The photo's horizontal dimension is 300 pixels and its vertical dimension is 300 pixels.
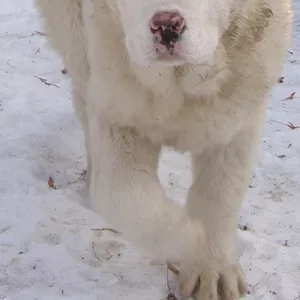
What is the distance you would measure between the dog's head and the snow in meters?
1.22

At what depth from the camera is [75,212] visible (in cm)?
432

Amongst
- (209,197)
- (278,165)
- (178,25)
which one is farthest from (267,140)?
(178,25)

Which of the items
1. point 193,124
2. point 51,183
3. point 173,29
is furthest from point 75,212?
point 173,29

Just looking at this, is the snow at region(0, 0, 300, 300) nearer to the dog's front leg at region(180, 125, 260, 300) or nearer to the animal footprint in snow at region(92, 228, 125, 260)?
the animal footprint in snow at region(92, 228, 125, 260)

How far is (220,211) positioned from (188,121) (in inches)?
22.3

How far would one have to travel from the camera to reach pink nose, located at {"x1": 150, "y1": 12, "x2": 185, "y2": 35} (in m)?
2.66

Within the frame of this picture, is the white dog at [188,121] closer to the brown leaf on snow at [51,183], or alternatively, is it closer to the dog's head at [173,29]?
the dog's head at [173,29]

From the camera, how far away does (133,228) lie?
3.33m

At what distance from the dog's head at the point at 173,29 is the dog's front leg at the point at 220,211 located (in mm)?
742

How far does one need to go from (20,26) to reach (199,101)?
173 inches

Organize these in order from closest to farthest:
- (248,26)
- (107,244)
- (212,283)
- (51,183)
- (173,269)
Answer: (248,26)
(212,283)
(173,269)
(107,244)
(51,183)

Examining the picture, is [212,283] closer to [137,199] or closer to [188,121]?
[137,199]

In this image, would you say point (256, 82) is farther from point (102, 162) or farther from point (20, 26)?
point (20, 26)

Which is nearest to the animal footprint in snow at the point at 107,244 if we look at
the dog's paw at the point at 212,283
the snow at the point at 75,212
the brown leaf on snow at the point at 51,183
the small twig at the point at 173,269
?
the snow at the point at 75,212
